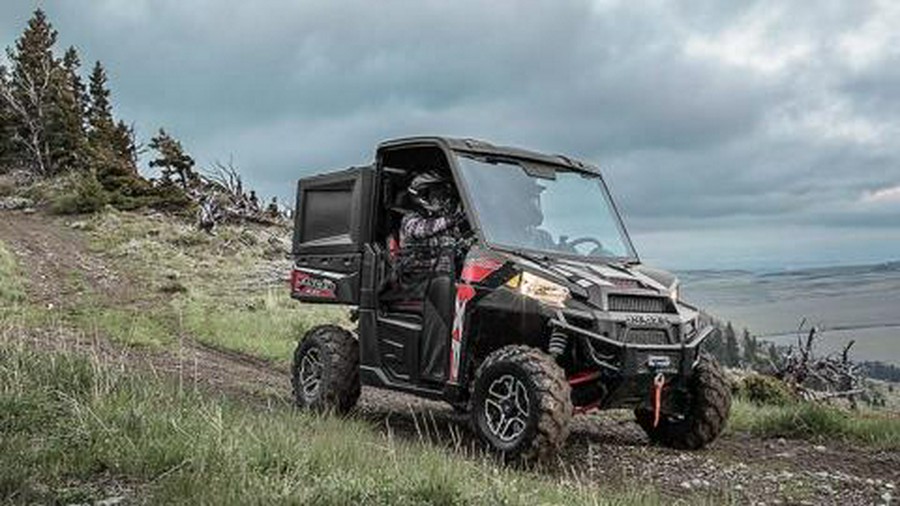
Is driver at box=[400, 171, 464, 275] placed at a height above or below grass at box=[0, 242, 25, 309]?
above

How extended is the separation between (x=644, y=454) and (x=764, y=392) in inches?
229

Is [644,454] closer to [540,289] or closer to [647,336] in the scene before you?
[647,336]

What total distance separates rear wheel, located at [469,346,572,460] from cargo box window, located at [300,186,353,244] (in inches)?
105

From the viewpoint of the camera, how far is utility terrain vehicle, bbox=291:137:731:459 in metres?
7.27

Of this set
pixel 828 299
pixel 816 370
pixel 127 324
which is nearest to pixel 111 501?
pixel 127 324

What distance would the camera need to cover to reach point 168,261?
2786 cm

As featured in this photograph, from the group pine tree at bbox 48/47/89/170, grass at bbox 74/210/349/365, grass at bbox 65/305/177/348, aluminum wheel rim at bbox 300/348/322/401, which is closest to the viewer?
aluminum wheel rim at bbox 300/348/322/401

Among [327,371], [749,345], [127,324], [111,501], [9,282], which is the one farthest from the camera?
[749,345]

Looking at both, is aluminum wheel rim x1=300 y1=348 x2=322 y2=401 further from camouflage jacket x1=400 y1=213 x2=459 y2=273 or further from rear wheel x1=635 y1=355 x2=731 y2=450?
rear wheel x1=635 y1=355 x2=731 y2=450

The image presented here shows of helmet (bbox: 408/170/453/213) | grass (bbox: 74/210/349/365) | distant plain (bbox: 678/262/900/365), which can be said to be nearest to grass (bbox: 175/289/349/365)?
grass (bbox: 74/210/349/365)

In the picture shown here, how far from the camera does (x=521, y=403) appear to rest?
23.3 ft

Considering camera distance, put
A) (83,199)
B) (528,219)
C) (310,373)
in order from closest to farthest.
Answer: (528,219) < (310,373) < (83,199)

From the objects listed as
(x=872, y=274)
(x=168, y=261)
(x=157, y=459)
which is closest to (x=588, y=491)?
(x=157, y=459)

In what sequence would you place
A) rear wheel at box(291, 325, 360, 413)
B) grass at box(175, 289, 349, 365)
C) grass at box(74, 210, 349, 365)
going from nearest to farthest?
rear wheel at box(291, 325, 360, 413) → grass at box(175, 289, 349, 365) → grass at box(74, 210, 349, 365)
